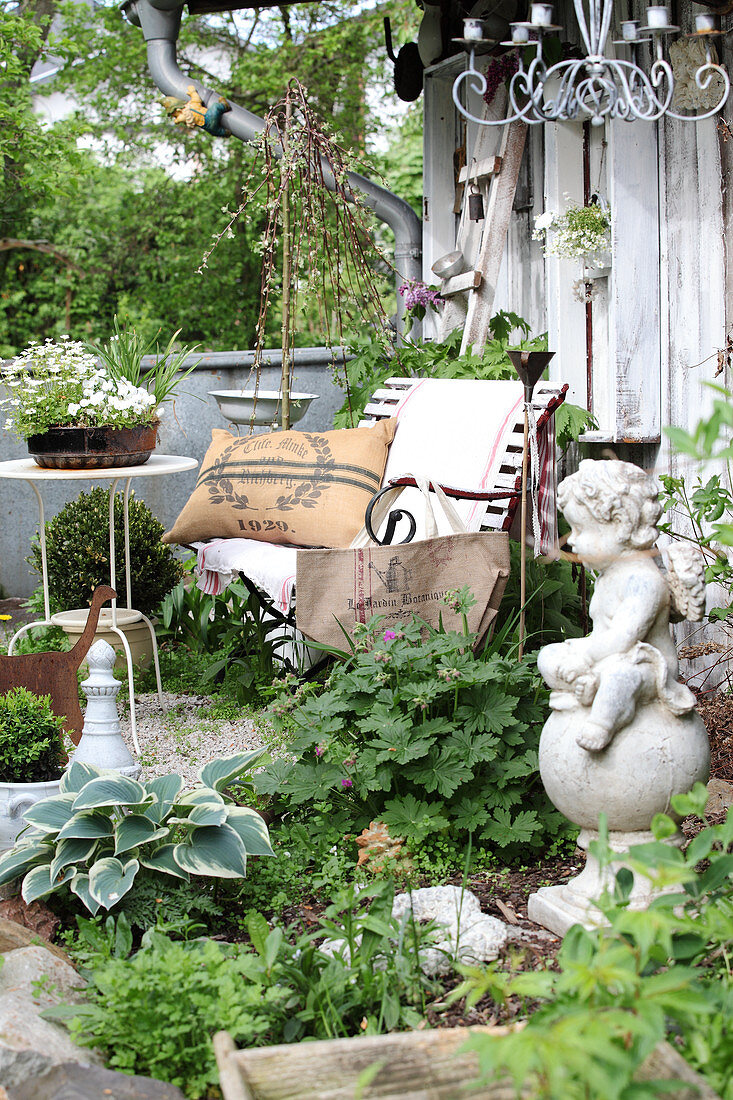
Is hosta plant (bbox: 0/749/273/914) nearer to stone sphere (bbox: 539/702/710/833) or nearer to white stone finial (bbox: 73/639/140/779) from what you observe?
white stone finial (bbox: 73/639/140/779)

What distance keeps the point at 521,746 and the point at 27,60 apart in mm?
6939

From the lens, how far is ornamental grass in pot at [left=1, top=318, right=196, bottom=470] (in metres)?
3.27

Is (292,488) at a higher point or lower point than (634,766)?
higher

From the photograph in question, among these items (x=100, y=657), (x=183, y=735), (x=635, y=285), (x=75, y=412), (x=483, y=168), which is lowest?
(x=183, y=735)

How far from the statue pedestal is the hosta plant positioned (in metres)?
0.57

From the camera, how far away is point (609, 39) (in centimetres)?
362

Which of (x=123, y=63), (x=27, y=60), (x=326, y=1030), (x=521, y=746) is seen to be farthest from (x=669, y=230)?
(x=123, y=63)

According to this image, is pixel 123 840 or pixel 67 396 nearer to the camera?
pixel 123 840

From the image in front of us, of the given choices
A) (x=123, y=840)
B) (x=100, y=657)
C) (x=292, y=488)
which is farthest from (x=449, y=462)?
(x=123, y=840)

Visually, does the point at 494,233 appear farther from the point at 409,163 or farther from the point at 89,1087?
the point at 409,163

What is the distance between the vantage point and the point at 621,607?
6.57ft

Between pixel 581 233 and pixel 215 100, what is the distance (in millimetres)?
3258

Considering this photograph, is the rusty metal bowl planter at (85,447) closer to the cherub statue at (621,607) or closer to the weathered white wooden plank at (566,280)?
the weathered white wooden plank at (566,280)

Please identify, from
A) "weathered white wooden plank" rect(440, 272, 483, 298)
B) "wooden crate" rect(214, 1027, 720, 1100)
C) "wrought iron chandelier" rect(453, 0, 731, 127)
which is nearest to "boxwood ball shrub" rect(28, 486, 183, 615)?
"weathered white wooden plank" rect(440, 272, 483, 298)
